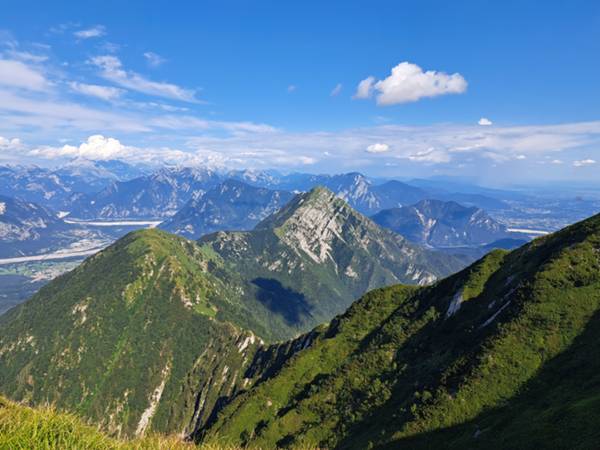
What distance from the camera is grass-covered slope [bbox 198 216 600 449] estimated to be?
2527 inches

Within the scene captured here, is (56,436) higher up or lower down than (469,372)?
higher up

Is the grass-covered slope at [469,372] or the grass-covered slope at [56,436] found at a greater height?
the grass-covered slope at [56,436]

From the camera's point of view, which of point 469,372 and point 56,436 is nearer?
point 56,436

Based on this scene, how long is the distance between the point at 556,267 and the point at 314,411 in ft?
319

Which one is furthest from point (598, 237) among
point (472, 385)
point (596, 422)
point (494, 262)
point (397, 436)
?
point (596, 422)

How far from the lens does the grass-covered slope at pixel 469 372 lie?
211 ft

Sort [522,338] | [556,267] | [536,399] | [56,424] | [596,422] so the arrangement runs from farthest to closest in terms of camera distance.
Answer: [556,267] → [522,338] → [536,399] → [596,422] → [56,424]

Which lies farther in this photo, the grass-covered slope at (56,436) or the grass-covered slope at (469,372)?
the grass-covered slope at (469,372)

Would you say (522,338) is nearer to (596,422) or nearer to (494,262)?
(596,422)

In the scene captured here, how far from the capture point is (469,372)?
87562mm

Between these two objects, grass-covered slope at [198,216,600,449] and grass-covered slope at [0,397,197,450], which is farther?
grass-covered slope at [198,216,600,449]

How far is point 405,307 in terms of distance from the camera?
17088 cm

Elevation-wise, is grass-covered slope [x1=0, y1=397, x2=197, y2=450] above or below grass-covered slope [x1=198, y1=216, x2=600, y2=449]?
above

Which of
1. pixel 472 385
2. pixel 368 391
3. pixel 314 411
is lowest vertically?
pixel 314 411
